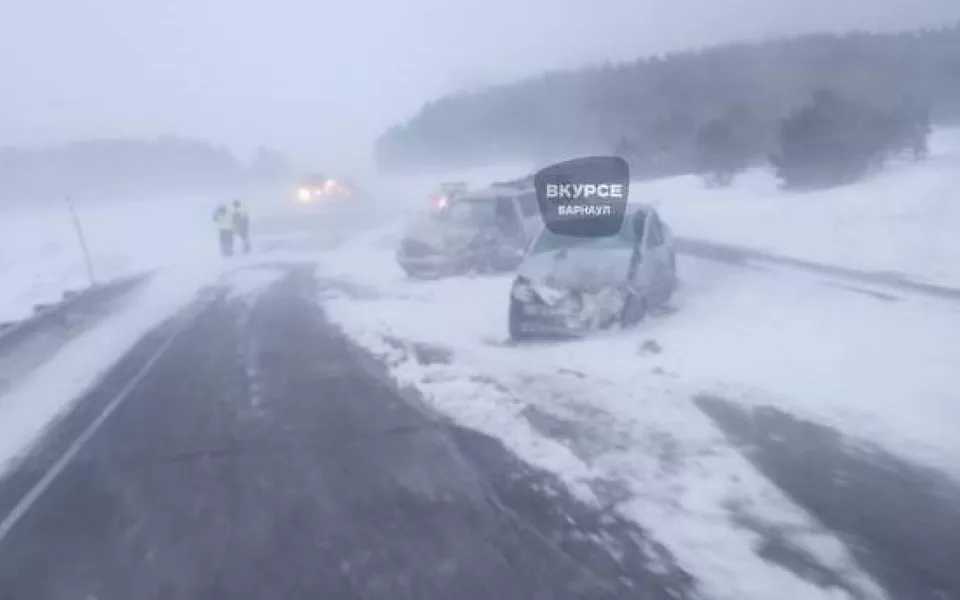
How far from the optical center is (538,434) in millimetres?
8039

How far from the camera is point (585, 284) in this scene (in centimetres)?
1209

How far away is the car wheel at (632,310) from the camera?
1211 cm

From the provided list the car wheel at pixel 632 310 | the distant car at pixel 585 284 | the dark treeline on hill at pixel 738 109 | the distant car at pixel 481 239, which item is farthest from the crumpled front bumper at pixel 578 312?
the dark treeline on hill at pixel 738 109

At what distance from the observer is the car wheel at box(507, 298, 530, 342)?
1236cm

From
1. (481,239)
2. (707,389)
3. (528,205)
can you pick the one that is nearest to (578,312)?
(707,389)

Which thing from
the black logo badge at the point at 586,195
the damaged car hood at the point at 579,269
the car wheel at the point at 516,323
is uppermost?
the black logo badge at the point at 586,195

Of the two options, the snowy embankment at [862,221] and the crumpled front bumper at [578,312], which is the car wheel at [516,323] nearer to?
the crumpled front bumper at [578,312]

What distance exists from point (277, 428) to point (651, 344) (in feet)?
16.6

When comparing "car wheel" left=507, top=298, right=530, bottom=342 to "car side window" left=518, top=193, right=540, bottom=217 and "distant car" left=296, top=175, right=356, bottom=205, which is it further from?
"distant car" left=296, top=175, right=356, bottom=205

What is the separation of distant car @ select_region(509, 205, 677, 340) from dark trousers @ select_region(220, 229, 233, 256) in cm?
1741

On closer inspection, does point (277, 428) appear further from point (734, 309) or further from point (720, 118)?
point (720, 118)

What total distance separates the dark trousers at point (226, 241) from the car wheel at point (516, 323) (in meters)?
18.0

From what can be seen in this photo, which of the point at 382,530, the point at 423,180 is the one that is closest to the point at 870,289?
the point at 382,530

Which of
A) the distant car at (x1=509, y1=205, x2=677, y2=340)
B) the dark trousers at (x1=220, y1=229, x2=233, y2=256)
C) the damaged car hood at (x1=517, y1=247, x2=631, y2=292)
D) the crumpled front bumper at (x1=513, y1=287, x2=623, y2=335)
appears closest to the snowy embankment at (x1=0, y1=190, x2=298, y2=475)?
the dark trousers at (x1=220, y1=229, x2=233, y2=256)
